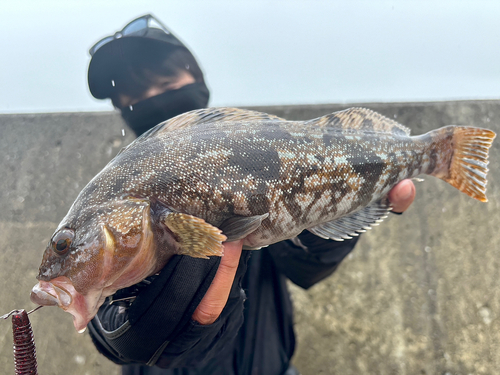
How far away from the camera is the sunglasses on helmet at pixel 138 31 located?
2154mm

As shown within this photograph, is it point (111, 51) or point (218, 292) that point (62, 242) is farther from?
point (111, 51)

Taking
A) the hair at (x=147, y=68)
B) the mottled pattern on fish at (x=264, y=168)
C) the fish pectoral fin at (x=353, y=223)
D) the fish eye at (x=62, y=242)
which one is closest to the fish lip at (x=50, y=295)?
the fish eye at (x=62, y=242)

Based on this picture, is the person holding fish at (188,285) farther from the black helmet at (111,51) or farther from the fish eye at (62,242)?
the fish eye at (62,242)

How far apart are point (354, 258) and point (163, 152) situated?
217cm

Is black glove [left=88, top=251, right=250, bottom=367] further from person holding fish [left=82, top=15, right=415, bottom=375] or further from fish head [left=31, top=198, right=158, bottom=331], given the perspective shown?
fish head [left=31, top=198, right=158, bottom=331]

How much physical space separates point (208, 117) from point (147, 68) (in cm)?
96

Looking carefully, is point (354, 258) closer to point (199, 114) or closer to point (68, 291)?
point (199, 114)

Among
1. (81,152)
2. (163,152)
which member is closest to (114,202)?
(163,152)

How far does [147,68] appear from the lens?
203cm

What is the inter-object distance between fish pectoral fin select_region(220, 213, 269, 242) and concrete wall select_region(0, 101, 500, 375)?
1819 mm

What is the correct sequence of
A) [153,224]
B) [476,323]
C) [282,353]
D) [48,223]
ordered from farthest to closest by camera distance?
[48,223], [476,323], [282,353], [153,224]

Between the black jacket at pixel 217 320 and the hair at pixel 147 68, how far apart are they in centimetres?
125

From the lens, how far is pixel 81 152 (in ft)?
9.69

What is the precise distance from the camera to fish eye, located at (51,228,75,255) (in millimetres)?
1005
